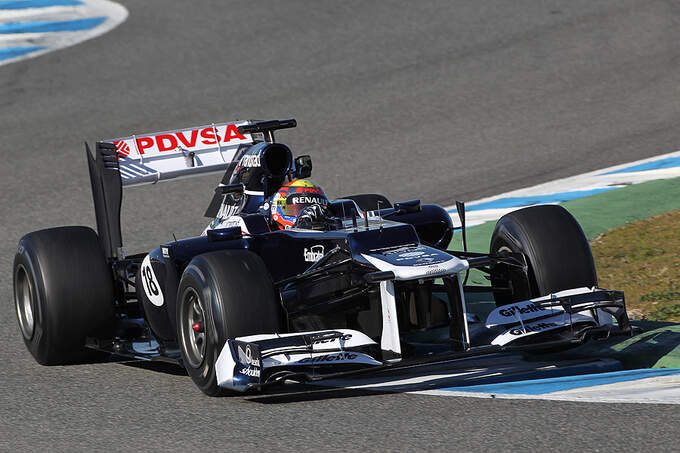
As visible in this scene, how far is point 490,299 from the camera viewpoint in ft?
27.0

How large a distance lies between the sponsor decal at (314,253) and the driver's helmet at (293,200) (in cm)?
36

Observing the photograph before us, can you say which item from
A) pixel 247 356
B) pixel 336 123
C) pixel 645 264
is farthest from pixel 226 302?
pixel 336 123

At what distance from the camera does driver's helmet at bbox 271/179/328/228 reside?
7.16 meters

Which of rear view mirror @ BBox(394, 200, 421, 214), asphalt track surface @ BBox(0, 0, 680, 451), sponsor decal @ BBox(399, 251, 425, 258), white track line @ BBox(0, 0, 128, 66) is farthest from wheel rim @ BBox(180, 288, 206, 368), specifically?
white track line @ BBox(0, 0, 128, 66)

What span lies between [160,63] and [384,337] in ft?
37.6

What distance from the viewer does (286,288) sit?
22.0ft

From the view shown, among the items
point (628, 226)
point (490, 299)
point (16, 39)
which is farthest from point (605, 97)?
point (16, 39)

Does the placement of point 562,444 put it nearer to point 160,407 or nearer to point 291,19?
point 160,407

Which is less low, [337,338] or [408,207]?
[408,207]

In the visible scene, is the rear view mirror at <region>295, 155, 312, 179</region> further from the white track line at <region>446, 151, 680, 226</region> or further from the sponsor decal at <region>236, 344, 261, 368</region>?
the white track line at <region>446, 151, 680, 226</region>

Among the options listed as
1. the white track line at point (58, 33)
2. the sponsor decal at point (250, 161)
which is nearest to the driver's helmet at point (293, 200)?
the sponsor decal at point (250, 161)

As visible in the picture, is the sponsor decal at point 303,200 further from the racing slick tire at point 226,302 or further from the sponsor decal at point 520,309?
the sponsor decal at point 520,309

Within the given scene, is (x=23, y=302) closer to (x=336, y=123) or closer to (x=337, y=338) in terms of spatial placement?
(x=337, y=338)

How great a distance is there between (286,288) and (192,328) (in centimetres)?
63
